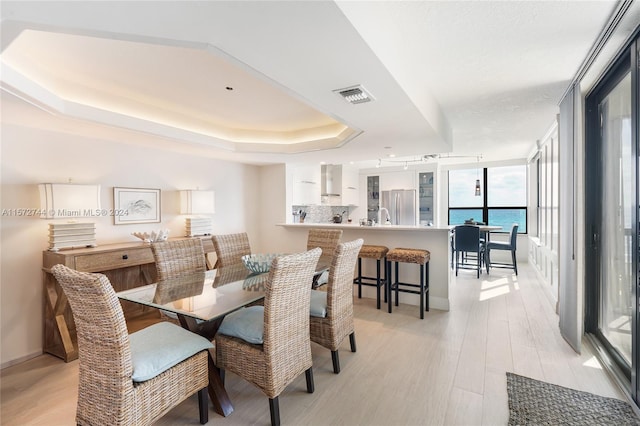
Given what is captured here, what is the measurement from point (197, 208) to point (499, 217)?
6954mm

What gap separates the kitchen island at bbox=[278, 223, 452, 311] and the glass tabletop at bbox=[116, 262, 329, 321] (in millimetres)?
2091

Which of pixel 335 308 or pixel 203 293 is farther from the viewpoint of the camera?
pixel 335 308

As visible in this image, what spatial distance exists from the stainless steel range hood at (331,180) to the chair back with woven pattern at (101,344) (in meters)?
5.48

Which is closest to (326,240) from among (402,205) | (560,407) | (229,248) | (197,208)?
(229,248)

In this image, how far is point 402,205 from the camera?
7.32 m

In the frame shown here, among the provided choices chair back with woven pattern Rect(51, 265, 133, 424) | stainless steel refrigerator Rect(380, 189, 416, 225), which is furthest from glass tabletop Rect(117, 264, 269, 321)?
stainless steel refrigerator Rect(380, 189, 416, 225)

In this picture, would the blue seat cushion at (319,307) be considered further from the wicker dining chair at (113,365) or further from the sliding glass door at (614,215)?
the sliding glass door at (614,215)

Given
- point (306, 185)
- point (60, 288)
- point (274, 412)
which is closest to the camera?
point (274, 412)

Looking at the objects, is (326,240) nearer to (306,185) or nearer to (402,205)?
(306,185)

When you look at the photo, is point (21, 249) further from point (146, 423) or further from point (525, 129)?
point (525, 129)

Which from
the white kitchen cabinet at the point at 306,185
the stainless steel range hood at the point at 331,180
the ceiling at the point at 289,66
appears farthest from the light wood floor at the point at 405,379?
the stainless steel range hood at the point at 331,180

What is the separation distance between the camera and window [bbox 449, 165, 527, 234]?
23.6 feet

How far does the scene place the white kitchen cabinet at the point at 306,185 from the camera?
220 inches

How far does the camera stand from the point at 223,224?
16.1 feet
